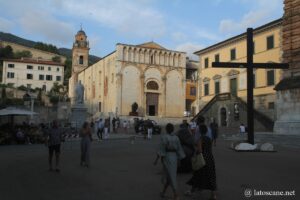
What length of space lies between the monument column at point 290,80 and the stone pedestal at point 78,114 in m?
14.6

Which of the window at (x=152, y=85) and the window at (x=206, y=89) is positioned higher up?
the window at (x=152, y=85)

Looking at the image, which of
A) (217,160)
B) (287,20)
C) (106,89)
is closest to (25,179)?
(217,160)

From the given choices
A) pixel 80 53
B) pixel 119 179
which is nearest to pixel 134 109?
pixel 80 53

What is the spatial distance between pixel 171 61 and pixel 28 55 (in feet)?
210

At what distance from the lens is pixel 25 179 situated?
985 centimetres

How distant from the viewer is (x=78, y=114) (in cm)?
2973

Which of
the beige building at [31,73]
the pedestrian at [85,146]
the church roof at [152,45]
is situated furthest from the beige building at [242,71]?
the beige building at [31,73]

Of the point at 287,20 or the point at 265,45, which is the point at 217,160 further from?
the point at 265,45

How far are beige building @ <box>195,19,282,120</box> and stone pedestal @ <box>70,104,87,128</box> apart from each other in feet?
60.7

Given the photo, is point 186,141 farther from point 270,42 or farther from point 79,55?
point 79,55

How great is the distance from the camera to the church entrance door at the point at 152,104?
6231 centimetres

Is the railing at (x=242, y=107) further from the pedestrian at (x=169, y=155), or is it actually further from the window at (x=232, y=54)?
the pedestrian at (x=169, y=155)

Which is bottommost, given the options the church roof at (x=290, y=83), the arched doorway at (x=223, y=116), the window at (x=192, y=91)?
the arched doorway at (x=223, y=116)

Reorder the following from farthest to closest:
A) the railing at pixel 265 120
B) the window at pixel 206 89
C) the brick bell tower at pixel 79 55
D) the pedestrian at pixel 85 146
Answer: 1. the brick bell tower at pixel 79 55
2. the window at pixel 206 89
3. the railing at pixel 265 120
4. the pedestrian at pixel 85 146
